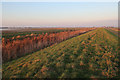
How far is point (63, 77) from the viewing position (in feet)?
15.6

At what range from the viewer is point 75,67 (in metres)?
5.73

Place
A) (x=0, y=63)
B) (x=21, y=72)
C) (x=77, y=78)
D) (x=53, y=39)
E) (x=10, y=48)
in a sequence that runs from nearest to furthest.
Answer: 1. (x=77, y=78)
2. (x=21, y=72)
3. (x=0, y=63)
4. (x=10, y=48)
5. (x=53, y=39)

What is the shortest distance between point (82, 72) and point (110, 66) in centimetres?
231

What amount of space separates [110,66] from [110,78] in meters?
1.41

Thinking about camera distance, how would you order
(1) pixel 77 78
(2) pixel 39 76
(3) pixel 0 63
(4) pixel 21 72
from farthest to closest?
(3) pixel 0 63 → (4) pixel 21 72 → (2) pixel 39 76 → (1) pixel 77 78

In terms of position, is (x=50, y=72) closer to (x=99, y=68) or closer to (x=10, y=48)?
(x=99, y=68)

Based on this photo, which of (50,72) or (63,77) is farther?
(50,72)

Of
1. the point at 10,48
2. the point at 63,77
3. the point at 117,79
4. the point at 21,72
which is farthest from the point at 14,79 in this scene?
the point at 117,79

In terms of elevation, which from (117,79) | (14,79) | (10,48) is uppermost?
(10,48)

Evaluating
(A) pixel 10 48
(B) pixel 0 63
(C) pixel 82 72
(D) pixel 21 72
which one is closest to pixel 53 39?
(A) pixel 10 48

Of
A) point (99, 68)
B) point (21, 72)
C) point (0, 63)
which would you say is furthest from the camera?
point (0, 63)

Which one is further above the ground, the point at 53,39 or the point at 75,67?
the point at 53,39

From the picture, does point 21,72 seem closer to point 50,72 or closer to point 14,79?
point 14,79

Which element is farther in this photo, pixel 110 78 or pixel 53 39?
pixel 53 39
